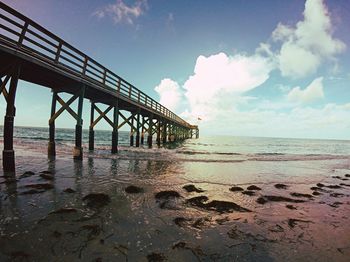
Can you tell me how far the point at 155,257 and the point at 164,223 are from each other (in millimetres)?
1129

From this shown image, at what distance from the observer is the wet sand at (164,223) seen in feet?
9.90

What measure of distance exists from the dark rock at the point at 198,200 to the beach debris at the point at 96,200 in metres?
1.91

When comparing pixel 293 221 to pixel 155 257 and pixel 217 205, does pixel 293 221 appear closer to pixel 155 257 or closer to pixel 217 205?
pixel 217 205

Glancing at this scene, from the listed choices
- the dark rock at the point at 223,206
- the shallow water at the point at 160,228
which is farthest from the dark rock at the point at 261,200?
the dark rock at the point at 223,206

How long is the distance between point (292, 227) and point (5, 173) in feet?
27.2

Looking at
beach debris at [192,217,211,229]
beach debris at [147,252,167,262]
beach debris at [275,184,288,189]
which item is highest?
beach debris at [192,217,211,229]

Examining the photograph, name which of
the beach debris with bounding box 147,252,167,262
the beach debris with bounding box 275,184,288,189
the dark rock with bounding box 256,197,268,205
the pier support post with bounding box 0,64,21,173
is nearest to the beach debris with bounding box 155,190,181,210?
the beach debris with bounding box 147,252,167,262

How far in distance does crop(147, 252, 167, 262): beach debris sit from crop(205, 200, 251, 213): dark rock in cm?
217

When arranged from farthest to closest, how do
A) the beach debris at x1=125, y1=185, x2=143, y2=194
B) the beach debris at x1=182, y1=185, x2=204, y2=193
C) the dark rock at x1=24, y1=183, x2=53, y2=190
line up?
the beach debris at x1=182, y1=185, x2=204, y2=193 < the beach debris at x1=125, y1=185, x2=143, y2=194 < the dark rock at x1=24, y1=183, x2=53, y2=190

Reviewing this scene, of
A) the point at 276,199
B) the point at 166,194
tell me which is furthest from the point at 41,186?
the point at 276,199

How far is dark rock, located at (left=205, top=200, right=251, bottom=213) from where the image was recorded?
4912 millimetres

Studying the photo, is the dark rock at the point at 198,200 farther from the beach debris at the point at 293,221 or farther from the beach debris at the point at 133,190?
the beach debris at the point at 293,221

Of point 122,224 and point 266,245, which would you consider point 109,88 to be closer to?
point 122,224

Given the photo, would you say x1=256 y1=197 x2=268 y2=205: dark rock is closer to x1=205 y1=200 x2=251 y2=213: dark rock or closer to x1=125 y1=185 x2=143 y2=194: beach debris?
x1=205 y1=200 x2=251 y2=213: dark rock
